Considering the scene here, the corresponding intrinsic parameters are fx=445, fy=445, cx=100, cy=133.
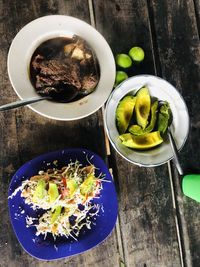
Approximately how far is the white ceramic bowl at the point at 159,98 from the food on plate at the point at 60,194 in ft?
0.38

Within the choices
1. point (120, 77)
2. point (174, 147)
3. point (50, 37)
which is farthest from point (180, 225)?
point (50, 37)

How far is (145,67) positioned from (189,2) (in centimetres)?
28

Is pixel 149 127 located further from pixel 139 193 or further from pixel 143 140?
pixel 139 193

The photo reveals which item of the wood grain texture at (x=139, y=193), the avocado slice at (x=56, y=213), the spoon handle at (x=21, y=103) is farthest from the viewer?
the wood grain texture at (x=139, y=193)

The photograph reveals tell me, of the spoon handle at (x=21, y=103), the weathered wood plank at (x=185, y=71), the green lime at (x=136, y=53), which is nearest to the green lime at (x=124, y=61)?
the green lime at (x=136, y=53)

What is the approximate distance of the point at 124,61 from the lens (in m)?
1.41

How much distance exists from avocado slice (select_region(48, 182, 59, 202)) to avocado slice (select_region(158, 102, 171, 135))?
37 centimetres

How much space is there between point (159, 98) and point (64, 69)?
1.01ft

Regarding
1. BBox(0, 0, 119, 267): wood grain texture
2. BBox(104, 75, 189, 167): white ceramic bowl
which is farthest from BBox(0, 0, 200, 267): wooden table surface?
BBox(104, 75, 189, 167): white ceramic bowl

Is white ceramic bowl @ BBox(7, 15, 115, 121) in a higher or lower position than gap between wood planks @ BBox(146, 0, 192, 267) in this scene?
higher

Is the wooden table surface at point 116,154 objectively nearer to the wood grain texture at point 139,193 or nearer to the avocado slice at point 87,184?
the wood grain texture at point 139,193

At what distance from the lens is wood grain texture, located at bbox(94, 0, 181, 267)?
4.72 ft

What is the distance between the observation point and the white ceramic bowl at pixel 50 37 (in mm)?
1301

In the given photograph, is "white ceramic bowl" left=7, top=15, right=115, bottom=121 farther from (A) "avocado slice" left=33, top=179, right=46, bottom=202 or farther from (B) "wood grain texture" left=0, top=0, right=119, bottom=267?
(A) "avocado slice" left=33, top=179, right=46, bottom=202
